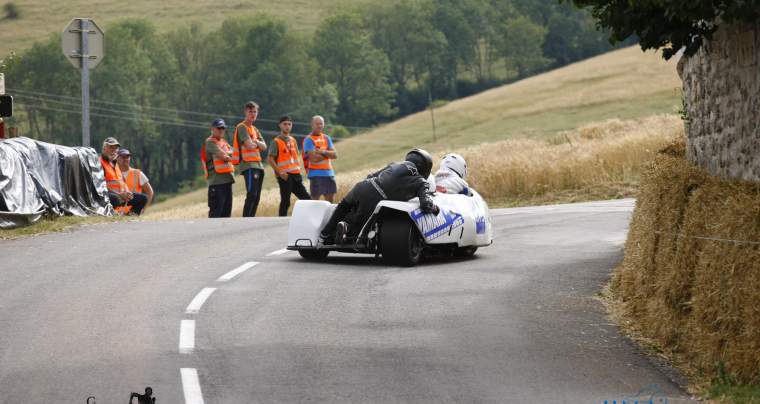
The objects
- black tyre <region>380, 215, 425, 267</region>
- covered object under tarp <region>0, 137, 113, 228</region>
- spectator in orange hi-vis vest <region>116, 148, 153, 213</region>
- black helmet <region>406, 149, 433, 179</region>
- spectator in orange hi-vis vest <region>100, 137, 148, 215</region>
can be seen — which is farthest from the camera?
spectator in orange hi-vis vest <region>116, 148, 153, 213</region>

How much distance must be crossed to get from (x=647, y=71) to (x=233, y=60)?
57.4 metres

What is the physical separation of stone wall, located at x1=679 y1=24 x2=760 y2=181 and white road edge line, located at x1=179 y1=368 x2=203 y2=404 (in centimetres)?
437

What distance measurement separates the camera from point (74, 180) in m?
21.1

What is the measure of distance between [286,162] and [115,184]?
3114mm

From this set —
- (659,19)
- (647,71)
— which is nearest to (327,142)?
(659,19)

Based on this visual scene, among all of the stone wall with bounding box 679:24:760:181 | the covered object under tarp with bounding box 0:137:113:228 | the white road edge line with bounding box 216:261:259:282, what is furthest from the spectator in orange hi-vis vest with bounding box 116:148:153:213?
the stone wall with bounding box 679:24:760:181

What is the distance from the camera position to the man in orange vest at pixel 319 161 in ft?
75.4

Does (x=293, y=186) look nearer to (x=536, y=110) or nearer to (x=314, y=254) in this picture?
(x=314, y=254)

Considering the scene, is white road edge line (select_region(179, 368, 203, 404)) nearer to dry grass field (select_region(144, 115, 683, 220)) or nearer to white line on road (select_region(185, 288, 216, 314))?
A: white line on road (select_region(185, 288, 216, 314))

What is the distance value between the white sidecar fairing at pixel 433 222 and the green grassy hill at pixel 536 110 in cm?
5146

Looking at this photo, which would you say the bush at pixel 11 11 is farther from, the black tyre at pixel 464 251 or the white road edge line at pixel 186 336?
the white road edge line at pixel 186 336

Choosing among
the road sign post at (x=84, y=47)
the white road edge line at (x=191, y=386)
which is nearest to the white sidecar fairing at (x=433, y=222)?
the white road edge line at (x=191, y=386)

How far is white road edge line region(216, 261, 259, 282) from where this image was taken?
1372 centimetres

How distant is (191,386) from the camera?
830 cm
